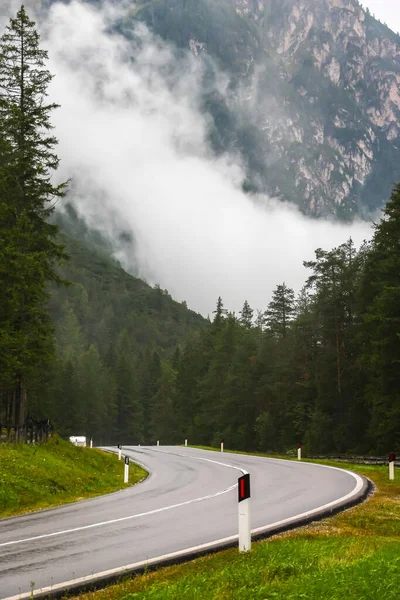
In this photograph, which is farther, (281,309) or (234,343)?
(234,343)

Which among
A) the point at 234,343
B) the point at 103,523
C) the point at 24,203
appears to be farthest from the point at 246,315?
the point at 103,523

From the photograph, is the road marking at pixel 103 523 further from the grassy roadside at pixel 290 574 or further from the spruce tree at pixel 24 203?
the spruce tree at pixel 24 203

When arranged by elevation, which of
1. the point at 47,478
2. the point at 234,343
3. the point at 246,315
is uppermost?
the point at 246,315

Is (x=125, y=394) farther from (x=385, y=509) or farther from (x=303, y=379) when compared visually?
(x=385, y=509)

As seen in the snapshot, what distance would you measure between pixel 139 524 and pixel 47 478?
808 centimetres

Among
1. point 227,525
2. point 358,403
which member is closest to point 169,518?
point 227,525

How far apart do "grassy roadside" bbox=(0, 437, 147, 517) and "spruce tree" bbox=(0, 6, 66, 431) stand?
334 cm

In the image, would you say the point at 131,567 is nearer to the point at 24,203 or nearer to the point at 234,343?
the point at 24,203

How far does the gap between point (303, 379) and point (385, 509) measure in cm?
4747

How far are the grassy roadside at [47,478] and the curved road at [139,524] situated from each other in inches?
55.8

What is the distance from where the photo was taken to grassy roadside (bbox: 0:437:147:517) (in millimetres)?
16812

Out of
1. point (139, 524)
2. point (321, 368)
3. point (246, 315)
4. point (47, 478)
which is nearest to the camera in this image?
point (139, 524)

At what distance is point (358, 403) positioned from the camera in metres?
49.0

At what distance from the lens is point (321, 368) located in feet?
177
